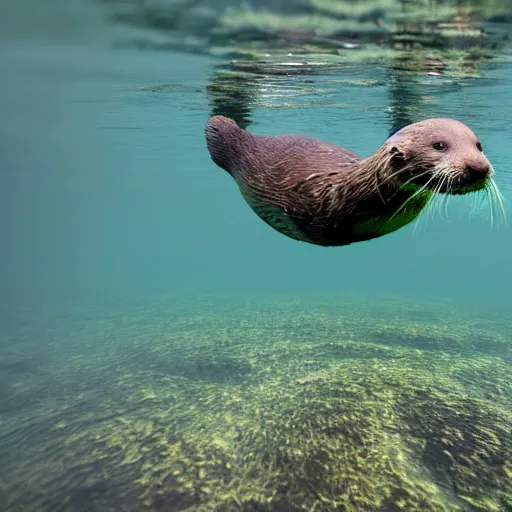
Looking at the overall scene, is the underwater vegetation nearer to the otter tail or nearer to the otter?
the otter

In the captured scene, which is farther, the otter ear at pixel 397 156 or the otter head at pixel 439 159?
the otter ear at pixel 397 156

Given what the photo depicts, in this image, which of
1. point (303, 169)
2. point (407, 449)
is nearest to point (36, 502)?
point (407, 449)

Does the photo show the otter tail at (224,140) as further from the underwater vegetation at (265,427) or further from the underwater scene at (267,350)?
the underwater vegetation at (265,427)

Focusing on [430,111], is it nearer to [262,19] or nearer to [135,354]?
[262,19]

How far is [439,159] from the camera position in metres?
3.00

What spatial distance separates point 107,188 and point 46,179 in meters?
9.13

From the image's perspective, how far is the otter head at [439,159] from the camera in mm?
2891

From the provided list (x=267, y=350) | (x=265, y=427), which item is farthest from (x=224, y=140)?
(x=267, y=350)

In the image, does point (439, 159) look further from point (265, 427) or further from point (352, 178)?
point (265, 427)

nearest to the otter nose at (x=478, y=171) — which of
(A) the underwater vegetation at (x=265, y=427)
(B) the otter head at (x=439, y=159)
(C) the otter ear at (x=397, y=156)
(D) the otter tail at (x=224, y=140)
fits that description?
(B) the otter head at (x=439, y=159)

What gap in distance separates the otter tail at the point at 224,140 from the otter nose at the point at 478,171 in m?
3.20

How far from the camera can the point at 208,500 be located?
6.60 metres

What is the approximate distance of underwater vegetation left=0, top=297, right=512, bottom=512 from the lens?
6.72 metres

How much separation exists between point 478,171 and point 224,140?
11.7ft
